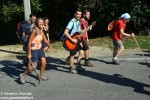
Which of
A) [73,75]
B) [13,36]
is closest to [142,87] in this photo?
[73,75]

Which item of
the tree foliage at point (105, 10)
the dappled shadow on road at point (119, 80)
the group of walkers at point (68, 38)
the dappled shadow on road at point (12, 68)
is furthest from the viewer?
the tree foliage at point (105, 10)

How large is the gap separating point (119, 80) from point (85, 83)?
809mm

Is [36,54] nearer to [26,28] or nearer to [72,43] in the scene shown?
[72,43]

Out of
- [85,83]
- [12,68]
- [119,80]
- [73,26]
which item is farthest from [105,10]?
[85,83]

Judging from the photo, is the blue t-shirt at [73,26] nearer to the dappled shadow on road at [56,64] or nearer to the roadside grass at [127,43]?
the dappled shadow on road at [56,64]

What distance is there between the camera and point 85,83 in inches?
305

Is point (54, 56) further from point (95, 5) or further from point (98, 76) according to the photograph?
point (95, 5)

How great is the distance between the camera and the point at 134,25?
14.1m

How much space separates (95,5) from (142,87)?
7310 millimetres

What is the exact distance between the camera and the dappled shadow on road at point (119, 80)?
7241 millimetres

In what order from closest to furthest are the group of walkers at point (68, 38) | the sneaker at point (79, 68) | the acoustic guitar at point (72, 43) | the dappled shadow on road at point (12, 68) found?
the group of walkers at point (68, 38), the acoustic guitar at point (72, 43), the dappled shadow on road at point (12, 68), the sneaker at point (79, 68)

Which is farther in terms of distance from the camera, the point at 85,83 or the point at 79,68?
the point at 79,68

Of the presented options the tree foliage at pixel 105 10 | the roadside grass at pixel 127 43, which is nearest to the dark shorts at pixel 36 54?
the roadside grass at pixel 127 43

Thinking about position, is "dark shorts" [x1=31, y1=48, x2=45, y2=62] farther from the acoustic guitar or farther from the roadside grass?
the roadside grass
